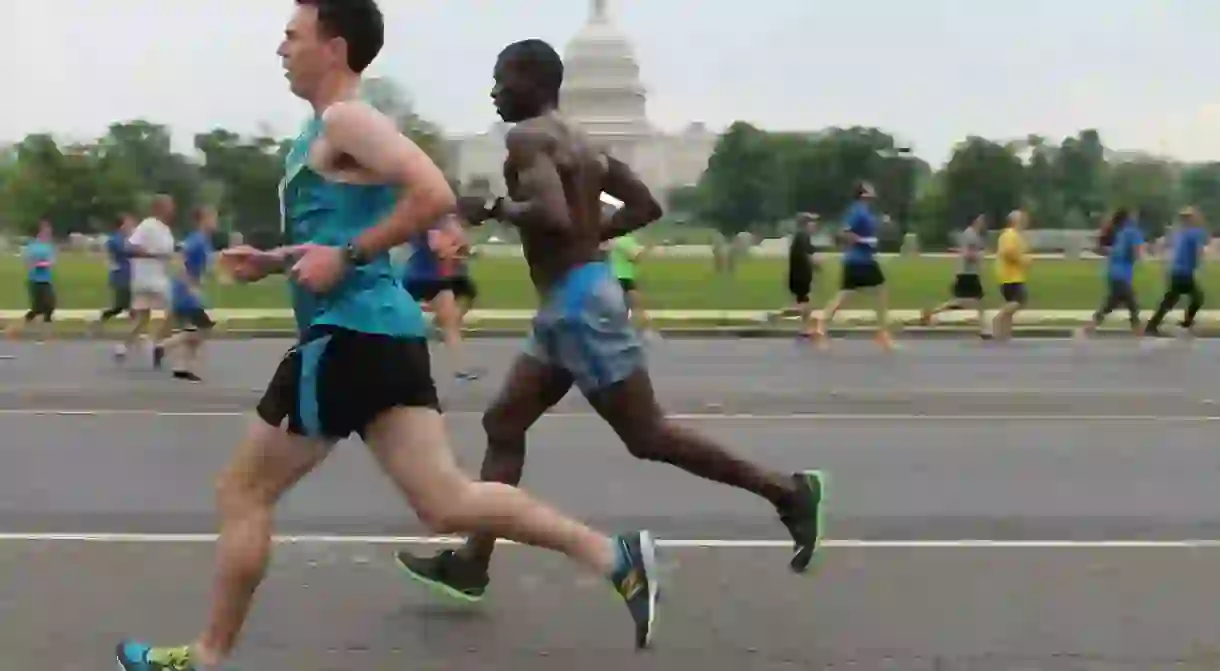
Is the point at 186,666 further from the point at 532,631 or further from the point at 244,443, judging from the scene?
the point at 532,631

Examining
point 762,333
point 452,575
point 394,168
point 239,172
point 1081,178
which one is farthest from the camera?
point 1081,178

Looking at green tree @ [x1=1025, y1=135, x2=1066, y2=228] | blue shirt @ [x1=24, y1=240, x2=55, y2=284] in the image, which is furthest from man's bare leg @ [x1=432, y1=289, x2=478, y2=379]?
green tree @ [x1=1025, y1=135, x2=1066, y2=228]

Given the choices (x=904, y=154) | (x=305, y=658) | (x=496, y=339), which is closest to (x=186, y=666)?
(x=305, y=658)

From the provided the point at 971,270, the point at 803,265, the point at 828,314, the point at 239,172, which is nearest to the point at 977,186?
the point at 239,172

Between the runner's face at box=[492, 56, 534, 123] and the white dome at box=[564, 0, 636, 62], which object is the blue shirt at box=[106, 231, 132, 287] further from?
the white dome at box=[564, 0, 636, 62]

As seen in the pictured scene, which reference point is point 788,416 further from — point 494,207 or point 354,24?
point 354,24

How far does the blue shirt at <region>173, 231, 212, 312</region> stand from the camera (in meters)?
13.7

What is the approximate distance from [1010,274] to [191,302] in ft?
32.2

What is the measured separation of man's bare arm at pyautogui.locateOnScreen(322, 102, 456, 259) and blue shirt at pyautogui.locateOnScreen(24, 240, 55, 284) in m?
17.7

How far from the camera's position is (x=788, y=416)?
34.8 feet

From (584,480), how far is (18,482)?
2610mm

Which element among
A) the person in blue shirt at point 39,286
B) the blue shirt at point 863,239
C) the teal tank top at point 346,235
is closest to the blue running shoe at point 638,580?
the teal tank top at point 346,235

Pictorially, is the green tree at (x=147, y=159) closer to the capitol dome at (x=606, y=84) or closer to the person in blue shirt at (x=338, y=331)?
the capitol dome at (x=606, y=84)

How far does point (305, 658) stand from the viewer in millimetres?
4738
